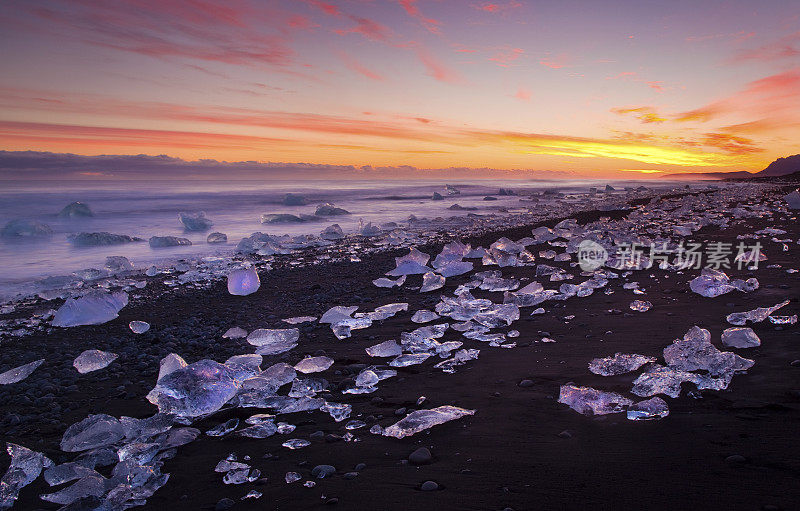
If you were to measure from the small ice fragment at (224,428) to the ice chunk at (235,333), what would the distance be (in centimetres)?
163

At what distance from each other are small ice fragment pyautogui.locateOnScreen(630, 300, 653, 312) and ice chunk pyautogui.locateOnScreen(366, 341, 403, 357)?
2.05 m

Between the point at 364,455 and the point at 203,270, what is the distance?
6.30m

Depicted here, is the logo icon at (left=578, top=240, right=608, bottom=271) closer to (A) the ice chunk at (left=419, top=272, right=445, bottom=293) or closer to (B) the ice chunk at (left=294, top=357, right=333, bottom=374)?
(A) the ice chunk at (left=419, top=272, right=445, bottom=293)

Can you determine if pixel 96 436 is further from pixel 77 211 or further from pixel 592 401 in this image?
pixel 77 211

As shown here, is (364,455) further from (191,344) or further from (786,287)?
(786,287)

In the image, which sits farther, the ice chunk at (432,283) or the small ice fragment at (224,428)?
the ice chunk at (432,283)

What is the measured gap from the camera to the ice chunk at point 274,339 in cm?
357

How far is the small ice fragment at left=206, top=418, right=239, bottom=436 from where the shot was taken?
226 cm

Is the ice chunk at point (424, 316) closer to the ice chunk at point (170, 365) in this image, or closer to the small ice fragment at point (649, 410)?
the ice chunk at point (170, 365)

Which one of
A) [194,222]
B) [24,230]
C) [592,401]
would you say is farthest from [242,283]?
[24,230]

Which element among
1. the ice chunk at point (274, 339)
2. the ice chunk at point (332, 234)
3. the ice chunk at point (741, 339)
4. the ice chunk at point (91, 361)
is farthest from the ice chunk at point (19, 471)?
the ice chunk at point (332, 234)

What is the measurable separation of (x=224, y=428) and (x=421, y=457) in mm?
1138

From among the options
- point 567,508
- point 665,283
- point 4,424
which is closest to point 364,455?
point 567,508

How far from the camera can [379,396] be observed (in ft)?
8.25
